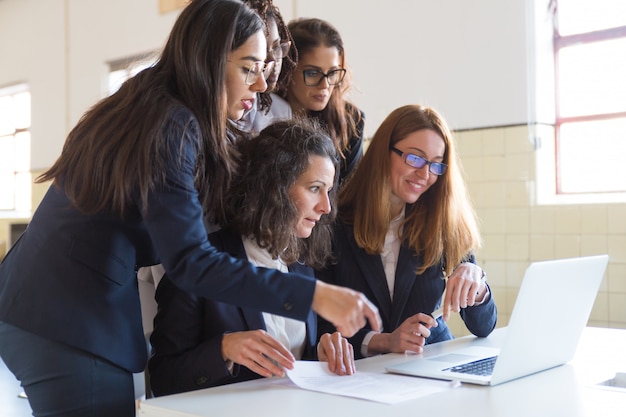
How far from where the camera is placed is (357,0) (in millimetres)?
5395

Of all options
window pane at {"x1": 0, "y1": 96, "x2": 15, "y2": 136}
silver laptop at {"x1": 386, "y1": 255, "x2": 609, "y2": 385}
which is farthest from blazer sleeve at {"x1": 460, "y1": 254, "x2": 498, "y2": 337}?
window pane at {"x1": 0, "y1": 96, "x2": 15, "y2": 136}

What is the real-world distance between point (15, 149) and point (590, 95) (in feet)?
21.4

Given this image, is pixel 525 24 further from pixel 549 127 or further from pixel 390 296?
pixel 390 296

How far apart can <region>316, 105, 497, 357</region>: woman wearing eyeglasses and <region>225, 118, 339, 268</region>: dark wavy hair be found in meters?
0.35

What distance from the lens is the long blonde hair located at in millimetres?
2414

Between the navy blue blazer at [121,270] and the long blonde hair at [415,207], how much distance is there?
901 mm

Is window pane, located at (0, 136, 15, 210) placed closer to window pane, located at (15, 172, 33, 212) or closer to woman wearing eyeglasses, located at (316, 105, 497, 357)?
window pane, located at (15, 172, 33, 212)

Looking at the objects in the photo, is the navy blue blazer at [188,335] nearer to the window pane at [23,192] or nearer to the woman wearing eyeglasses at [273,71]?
the woman wearing eyeglasses at [273,71]

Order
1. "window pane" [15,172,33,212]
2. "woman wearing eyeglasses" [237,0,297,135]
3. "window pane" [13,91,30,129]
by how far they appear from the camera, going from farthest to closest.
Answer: "window pane" [15,172,33,212] < "window pane" [13,91,30,129] < "woman wearing eyeglasses" [237,0,297,135]

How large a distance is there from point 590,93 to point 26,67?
6066 mm

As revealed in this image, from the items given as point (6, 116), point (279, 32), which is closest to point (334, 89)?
point (279, 32)

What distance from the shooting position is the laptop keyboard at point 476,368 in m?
1.73

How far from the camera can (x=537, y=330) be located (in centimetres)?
167

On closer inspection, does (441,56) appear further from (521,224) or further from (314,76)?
(314,76)
